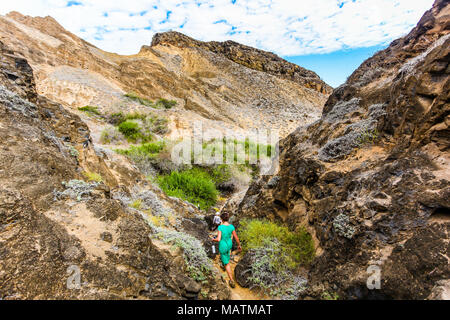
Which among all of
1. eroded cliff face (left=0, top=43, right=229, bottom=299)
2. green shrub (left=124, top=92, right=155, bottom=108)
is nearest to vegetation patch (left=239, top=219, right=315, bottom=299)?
eroded cliff face (left=0, top=43, right=229, bottom=299)

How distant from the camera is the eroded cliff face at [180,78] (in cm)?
1770

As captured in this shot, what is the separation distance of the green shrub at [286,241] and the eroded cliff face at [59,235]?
1.06 meters

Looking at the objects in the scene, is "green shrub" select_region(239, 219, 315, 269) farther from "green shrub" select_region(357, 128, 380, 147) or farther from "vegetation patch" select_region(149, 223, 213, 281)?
"green shrub" select_region(357, 128, 380, 147)

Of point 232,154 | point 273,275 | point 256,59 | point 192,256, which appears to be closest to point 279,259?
point 273,275

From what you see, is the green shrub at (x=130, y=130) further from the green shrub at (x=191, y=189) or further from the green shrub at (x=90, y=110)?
the green shrub at (x=191, y=189)

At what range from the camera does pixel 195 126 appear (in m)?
18.0

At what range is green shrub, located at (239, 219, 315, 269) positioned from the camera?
3.45 meters

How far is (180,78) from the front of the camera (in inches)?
1082

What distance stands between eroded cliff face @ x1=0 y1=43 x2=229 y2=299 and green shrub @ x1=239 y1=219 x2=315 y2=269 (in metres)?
1.06

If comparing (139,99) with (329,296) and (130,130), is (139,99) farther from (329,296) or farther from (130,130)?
(329,296)

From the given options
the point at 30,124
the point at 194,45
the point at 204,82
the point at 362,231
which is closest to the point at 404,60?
the point at 362,231

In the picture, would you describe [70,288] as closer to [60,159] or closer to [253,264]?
[60,159]

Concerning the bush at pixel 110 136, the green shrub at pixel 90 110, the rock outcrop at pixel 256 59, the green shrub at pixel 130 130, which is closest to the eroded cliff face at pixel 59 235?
the bush at pixel 110 136

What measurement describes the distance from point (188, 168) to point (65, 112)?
6.33 metres
